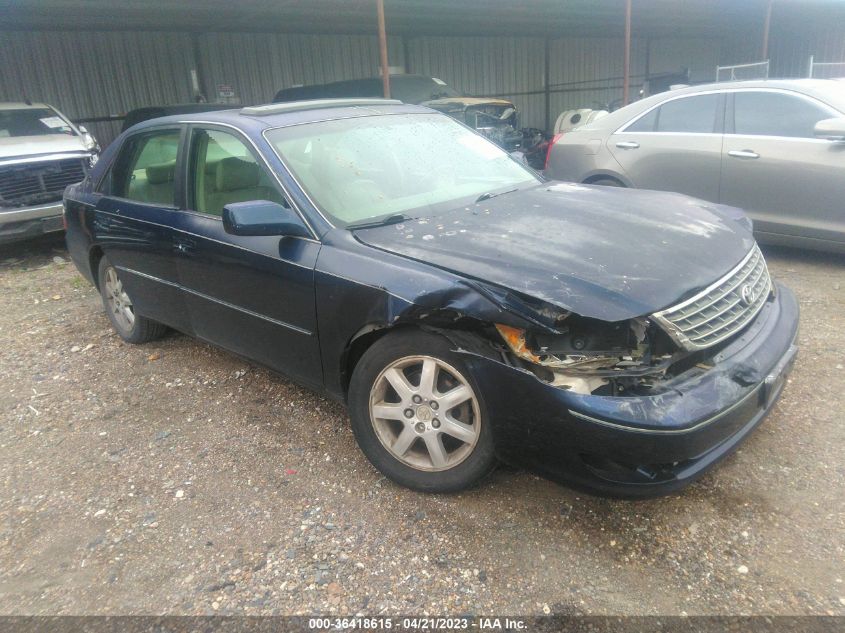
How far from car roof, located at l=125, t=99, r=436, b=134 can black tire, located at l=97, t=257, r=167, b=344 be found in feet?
4.12

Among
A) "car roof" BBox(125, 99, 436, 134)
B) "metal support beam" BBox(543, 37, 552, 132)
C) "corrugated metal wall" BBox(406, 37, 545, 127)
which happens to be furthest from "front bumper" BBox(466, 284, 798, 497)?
"metal support beam" BBox(543, 37, 552, 132)

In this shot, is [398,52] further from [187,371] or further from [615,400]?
[615,400]

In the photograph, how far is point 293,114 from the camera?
Result: 3471 millimetres

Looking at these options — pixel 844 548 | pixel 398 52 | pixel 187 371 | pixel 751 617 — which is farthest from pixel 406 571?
pixel 398 52

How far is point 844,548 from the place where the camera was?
7.47 ft

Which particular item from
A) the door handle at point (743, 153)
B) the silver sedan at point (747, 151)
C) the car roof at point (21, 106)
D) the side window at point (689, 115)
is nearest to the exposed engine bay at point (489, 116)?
the silver sedan at point (747, 151)

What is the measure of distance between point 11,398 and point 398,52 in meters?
16.1

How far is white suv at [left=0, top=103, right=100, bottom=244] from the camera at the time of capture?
7023 millimetres

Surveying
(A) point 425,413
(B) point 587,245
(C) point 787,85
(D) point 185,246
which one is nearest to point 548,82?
(C) point 787,85

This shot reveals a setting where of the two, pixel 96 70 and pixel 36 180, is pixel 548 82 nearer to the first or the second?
pixel 96 70

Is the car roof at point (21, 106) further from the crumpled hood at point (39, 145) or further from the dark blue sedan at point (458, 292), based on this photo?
the dark blue sedan at point (458, 292)

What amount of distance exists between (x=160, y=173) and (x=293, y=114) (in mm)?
983

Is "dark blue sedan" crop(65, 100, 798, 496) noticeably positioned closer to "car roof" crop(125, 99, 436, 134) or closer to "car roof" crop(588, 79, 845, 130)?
"car roof" crop(125, 99, 436, 134)

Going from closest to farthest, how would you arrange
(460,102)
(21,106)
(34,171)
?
(34,171) < (21,106) < (460,102)
